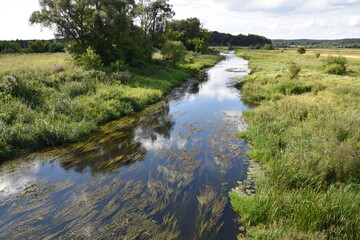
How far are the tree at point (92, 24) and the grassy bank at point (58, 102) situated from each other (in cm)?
528

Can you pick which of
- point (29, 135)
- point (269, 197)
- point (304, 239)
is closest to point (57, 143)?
point (29, 135)

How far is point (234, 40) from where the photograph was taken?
184 metres

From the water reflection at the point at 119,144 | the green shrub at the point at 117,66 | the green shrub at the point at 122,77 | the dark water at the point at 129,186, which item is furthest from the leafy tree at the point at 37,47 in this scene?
the dark water at the point at 129,186

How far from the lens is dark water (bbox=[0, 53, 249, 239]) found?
5816 millimetres

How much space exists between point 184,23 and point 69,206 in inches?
3262

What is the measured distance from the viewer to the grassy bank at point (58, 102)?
1030cm

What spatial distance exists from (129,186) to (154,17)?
118 ft

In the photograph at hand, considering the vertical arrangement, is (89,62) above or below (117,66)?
above

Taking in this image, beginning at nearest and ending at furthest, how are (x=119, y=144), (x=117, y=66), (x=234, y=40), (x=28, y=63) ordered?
(x=119, y=144), (x=28, y=63), (x=117, y=66), (x=234, y=40)

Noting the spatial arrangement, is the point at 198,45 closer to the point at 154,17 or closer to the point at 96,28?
the point at 154,17

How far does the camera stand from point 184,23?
79.8 meters

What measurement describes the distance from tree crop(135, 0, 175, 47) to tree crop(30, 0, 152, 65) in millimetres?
8264

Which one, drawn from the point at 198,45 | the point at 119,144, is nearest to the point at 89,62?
the point at 119,144

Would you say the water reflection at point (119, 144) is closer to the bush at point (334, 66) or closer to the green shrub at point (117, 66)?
the green shrub at point (117, 66)
